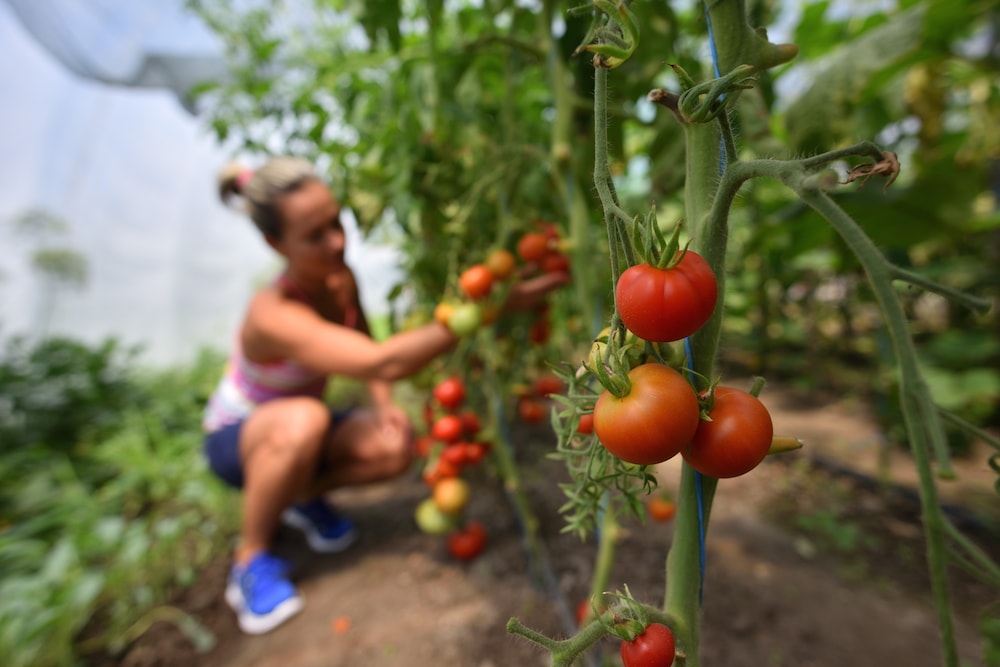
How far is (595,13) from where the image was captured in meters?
0.34

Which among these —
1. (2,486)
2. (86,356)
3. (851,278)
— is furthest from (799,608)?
(86,356)

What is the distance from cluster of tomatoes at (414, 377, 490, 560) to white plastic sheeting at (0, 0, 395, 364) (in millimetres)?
1485

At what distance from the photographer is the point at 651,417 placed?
0.28 meters

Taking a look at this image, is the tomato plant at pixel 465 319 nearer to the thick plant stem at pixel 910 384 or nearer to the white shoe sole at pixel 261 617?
the thick plant stem at pixel 910 384

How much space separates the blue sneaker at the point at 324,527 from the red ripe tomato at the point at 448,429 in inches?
25.1

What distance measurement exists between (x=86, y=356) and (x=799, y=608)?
3562mm

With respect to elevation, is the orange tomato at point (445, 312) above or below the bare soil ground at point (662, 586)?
above

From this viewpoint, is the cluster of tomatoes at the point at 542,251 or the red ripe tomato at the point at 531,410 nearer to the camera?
the cluster of tomatoes at the point at 542,251

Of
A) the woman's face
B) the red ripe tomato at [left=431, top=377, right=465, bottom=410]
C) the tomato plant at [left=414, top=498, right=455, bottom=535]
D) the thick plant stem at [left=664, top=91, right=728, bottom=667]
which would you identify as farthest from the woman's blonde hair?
the thick plant stem at [left=664, top=91, right=728, bottom=667]

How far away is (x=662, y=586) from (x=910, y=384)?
0.92m

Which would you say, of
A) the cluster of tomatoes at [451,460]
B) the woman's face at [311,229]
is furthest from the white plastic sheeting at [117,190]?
the cluster of tomatoes at [451,460]

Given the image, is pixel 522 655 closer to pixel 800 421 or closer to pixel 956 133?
pixel 800 421

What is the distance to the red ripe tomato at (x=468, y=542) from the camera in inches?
51.1

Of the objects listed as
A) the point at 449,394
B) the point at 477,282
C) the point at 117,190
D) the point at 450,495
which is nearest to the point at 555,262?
the point at 477,282
